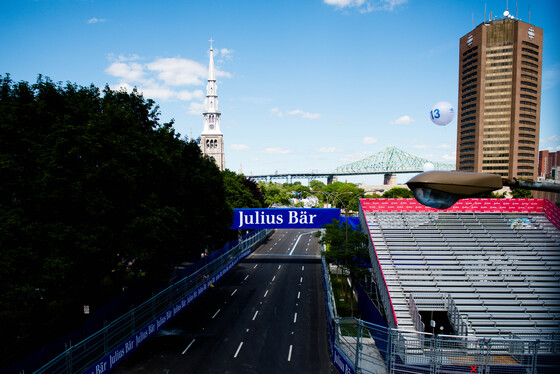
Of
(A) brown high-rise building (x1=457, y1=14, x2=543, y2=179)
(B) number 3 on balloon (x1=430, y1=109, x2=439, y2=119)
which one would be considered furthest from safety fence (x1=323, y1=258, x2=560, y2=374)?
(A) brown high-rise building (x1=457, y1=14, x2=543, y2=179)

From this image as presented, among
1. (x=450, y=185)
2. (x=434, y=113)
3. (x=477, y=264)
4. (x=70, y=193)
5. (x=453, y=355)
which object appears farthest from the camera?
(x=477, y=264)

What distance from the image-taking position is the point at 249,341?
22141 millimetres

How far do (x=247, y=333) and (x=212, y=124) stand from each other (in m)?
98.7

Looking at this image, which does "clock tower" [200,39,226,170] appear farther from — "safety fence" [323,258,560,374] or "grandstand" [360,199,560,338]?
"safety fence" [323,258,560,374]

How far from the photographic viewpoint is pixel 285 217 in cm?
4200

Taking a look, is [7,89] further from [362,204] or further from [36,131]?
[362,204]

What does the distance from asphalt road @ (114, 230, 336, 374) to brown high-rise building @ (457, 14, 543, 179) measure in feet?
351

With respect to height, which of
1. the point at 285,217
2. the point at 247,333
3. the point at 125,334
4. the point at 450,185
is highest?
the point at 450,185

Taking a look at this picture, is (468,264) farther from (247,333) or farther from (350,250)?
(247,333)

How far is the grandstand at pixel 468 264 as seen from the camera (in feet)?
70.8

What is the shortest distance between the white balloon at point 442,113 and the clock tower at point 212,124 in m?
104

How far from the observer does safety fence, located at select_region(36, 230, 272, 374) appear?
1562cm

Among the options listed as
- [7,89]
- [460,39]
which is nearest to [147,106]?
[7,89]

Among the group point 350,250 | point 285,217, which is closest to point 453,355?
point 350,250
